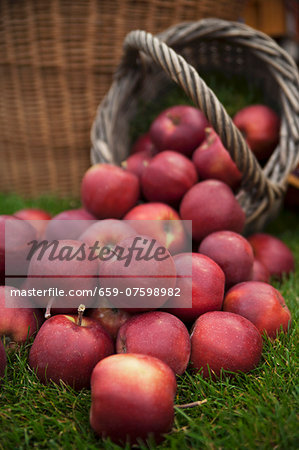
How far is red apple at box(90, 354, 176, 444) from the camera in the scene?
648mm

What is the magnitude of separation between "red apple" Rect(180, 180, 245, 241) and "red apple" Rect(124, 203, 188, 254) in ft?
0.14

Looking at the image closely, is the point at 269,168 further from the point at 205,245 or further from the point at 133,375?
the point at 133,375

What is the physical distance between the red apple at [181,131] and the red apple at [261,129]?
0.21 metres

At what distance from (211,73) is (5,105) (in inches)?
38.9

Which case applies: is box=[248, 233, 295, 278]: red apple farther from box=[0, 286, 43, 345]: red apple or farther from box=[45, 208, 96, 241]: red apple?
box=[0, 286, 43, 345]: red apple

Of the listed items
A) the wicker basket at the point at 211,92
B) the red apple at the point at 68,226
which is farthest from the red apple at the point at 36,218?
the wicker basket at the point at 211,92

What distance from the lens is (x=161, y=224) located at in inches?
45.7

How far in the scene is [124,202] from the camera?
128 centimetres

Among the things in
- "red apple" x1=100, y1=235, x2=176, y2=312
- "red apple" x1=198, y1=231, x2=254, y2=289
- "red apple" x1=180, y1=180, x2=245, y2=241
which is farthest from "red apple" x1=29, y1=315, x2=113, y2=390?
"red apple" x1=180, y1=180, x2=245, y2=241

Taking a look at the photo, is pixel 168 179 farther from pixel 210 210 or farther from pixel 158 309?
pixel 158 309

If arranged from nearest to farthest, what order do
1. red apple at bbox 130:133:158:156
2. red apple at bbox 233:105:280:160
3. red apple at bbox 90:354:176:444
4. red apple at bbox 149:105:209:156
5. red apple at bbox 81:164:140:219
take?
1. red apple at bbox 90:354:176:444
2. red apple at bbox 81:164:140:219
3. red apple at bbox 149:105:209:156
4. red apple at bbox 233:105:280:160
5. red apple at bbox 130:133:158:156

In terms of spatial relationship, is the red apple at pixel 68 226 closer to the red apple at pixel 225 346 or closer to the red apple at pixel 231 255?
the red apple at pixel 231 255

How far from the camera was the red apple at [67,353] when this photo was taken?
0.79 metres

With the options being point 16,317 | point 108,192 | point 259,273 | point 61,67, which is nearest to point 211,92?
point 108,192
